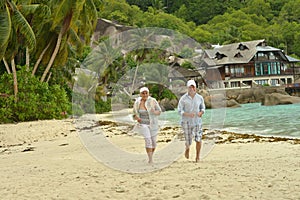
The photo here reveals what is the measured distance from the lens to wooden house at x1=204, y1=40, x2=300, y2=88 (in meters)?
50.3

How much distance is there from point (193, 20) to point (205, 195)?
83.4 metres

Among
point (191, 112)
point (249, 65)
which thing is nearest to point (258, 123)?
point (191, 112)

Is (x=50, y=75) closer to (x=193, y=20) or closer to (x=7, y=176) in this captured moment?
(x=7, y=176)

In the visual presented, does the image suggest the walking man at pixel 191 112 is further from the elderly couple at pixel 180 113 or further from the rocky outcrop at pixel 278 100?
the rocky outcrop at pixel 278 100

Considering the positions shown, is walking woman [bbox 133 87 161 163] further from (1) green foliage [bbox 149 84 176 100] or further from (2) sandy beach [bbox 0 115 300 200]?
(1) green foliage [bbox 149 84 176 100]

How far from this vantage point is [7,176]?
6.22m

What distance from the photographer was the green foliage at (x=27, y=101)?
18895 mm

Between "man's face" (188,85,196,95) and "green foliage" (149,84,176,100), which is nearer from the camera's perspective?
"man's face" (188,85,196,95)

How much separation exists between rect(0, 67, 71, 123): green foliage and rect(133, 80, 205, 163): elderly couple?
14.0 metres

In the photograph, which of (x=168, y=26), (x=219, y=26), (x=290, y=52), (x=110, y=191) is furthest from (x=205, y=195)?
(x=219, y=26)

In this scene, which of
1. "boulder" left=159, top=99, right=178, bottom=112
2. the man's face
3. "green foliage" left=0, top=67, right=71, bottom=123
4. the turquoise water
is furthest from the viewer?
"boulder" left=159, top=99, right=178, bottom=112

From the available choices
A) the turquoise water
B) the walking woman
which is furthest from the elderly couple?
the turquoise water

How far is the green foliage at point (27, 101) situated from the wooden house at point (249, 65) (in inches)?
1235

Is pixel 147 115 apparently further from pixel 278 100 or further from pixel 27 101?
pixel 278 100
